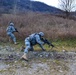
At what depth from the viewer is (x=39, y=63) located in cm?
1207

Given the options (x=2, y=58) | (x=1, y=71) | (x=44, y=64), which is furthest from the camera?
(x=2, y=58)

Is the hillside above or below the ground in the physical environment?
above

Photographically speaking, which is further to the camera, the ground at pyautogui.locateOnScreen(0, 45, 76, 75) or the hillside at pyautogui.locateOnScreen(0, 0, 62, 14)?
the hillside at pyautogui.locateOnScreen(0, 0, 62, 14)

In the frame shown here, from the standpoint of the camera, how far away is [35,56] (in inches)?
519

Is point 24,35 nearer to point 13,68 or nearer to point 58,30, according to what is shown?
point 58,30

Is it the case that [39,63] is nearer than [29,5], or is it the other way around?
[39,63]

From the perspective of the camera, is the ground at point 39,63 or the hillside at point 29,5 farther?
the hillside at point 29,5

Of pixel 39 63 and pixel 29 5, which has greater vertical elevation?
pixel 29 5

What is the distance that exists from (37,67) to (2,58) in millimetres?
2305

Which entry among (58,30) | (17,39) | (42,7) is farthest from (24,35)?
(42,7)

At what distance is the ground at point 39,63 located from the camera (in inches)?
424

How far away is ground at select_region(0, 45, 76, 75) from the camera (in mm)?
10758

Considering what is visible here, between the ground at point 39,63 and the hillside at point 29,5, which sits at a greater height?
the hillside at point 29,5

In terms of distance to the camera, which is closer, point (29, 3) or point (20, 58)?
point (20, 58)
